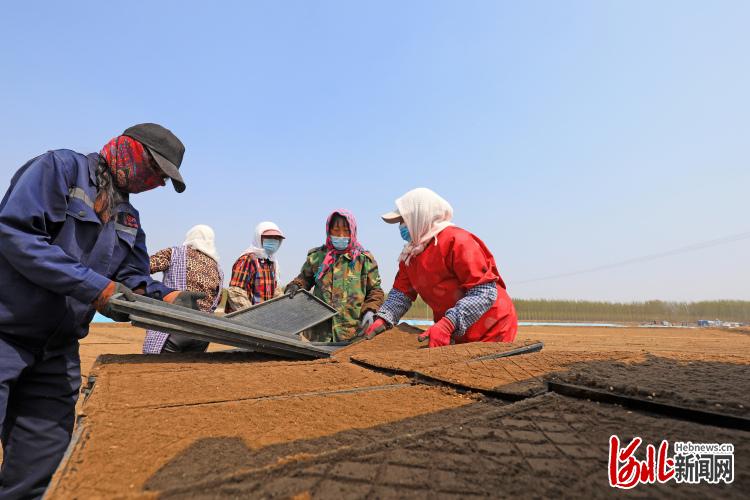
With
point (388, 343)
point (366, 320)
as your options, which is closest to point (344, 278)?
point (366, 320)

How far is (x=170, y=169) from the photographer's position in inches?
95.3

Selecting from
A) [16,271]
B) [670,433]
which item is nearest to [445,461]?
[670,433]

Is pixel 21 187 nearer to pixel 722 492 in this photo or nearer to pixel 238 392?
pixel 238 392

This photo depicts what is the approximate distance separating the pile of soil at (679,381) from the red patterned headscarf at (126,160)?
242 cm

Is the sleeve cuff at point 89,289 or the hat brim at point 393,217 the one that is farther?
the hat brim at point 393,217

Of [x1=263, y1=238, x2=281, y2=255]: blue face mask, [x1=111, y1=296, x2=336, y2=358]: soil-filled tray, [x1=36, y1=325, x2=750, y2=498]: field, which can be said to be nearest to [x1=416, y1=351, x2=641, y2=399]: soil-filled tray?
[x1=36, y1=325, x2=750, y2=498]: field

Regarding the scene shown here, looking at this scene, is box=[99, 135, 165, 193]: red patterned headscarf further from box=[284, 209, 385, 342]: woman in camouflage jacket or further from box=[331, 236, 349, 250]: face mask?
box=[331, 236, 349, 250]: face mask

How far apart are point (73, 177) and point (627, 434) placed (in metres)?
2.61

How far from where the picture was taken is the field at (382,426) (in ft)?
3.20

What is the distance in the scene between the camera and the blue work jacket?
1878mm

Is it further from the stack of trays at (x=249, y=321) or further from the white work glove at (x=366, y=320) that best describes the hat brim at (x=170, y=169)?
the white work glove at (x=366, y=320)

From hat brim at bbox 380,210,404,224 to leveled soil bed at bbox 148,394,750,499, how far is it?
7.38ft

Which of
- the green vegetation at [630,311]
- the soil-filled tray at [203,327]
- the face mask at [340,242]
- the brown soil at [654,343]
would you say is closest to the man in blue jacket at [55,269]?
the soil-filled tray at [203,327]

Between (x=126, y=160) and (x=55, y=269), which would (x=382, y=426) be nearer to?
(x=55, y=269)
